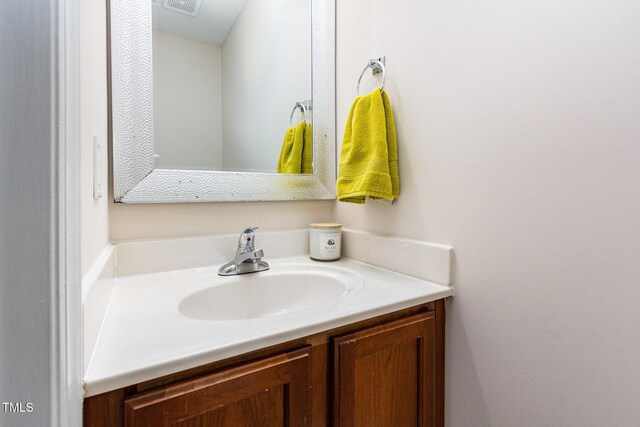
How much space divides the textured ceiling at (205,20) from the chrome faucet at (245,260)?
634 millimetres

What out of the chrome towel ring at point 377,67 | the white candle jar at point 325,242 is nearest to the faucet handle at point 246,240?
the white candle jar at point 325,242

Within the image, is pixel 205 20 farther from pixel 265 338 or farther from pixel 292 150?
Result: pixel 265 338

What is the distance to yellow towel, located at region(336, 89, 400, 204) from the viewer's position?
887 millimetres

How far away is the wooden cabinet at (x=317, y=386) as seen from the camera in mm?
445

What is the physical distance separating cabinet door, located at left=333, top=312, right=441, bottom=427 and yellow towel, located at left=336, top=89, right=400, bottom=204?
1.21 feet

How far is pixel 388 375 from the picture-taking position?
2.24 ft

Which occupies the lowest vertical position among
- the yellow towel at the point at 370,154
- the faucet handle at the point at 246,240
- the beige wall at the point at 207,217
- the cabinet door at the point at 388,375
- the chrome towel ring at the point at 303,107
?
the cabinet door at the point at 388,375

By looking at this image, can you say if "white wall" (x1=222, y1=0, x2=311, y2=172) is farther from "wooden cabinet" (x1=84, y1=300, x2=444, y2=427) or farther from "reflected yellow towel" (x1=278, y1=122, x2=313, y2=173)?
"wooden cabinet" (x1=84, y1=300, x2=444, y2=427)

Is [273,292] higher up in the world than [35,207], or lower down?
lower down

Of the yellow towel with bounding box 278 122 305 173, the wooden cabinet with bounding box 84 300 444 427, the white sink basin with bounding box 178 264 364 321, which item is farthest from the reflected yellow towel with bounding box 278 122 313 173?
the wooden cabinet with bounding box 84 300 444 427

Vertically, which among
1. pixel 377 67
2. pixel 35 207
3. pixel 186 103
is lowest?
pixel 35 207

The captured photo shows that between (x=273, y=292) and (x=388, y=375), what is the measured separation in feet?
1.34

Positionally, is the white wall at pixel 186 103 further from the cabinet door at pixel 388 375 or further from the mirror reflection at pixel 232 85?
the cabinet door at pixel 388 375

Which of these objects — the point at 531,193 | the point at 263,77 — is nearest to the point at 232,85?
the point at 263,77
